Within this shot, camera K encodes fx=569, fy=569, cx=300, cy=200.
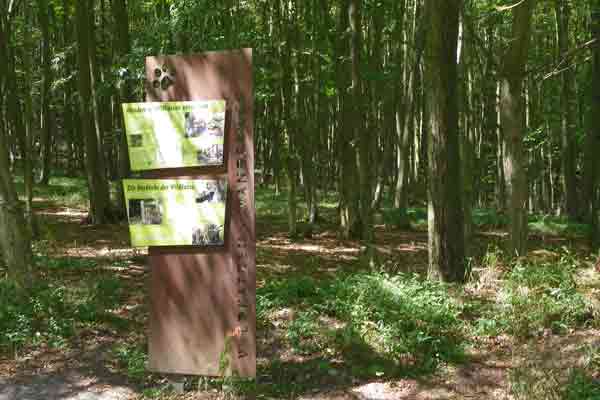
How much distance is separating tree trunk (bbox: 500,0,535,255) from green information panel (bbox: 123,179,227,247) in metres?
5.35

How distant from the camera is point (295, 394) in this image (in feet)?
18.2

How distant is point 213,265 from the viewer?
5.52 m

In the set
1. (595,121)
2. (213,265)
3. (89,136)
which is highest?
(89,136)

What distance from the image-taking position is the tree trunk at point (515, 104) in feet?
28.3

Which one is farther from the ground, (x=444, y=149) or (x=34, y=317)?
(x=444, y=149)

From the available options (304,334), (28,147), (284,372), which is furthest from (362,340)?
(28,147)

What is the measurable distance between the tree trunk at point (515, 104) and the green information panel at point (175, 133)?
5.28m

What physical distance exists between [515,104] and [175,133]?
5.70 metres

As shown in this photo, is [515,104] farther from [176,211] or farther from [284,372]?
[176,211]

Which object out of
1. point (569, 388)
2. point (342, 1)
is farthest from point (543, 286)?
point (342, 1)

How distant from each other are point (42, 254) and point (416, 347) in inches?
333

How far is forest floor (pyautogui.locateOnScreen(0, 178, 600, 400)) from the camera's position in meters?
5.48

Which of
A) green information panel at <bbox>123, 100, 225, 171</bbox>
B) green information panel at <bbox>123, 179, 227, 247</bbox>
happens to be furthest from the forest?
green information panel at <bbox>123, 100, 225, 171</bbox>

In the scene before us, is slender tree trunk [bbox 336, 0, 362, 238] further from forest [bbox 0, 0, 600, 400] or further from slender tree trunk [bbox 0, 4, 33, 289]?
slender tree trunk [bbox 0, 4, 33, 289]
